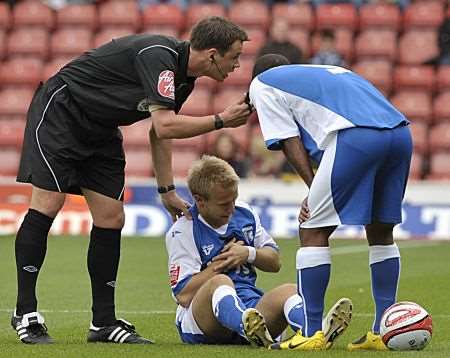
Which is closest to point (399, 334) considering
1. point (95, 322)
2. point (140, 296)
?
point (95, 322)

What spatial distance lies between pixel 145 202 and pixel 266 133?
9527mm

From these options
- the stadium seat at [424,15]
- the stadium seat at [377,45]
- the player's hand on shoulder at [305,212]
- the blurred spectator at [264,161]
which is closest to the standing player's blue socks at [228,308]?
the player's hand on shoulder at [305,212]

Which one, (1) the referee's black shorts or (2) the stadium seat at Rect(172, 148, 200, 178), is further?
(2) the stadium seat at Rect(172, 148, 200, 178)

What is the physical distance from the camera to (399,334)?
6.23m

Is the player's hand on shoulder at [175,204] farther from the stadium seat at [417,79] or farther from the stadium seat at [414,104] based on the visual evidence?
the stadium seat at [417,79]

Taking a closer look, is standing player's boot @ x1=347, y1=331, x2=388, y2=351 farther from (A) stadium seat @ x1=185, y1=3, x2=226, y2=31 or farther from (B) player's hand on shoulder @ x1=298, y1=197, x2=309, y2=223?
(A) stadium seat @ x1=185, y1=3, x2=226, y2=31

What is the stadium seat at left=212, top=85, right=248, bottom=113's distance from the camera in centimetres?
1806

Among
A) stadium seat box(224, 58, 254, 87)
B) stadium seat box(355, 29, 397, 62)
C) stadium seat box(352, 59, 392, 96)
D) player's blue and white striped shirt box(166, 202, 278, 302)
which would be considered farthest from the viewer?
stadium seat box(355, 29, 397, 62)

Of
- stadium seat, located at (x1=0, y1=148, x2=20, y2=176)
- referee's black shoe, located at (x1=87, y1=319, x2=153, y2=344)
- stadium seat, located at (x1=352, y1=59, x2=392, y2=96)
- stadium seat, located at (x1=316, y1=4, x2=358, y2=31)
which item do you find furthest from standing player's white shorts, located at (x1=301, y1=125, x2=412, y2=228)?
stadium seat, located at (x1=316, y1=4, x2=358, y2=31)

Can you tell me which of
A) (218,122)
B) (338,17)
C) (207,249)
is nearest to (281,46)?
(338,17)

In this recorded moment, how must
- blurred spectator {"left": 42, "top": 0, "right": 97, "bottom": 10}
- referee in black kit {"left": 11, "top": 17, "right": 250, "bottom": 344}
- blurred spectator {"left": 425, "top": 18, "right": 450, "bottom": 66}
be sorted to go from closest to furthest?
referee in black kit {"left": 11, "top": 17, "right": 250, "bottom": 344}, blurred spectator {"left": 425, "top": 18, "right": 450, "bottom": 66}, blurred spectator {"left": 42, "top": 0, "right": 97, "bottom": 10}

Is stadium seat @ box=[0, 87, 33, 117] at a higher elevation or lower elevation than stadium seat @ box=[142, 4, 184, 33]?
lower

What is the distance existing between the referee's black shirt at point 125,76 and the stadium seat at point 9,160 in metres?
11.1

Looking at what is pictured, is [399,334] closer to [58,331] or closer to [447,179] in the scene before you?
[58,331]
